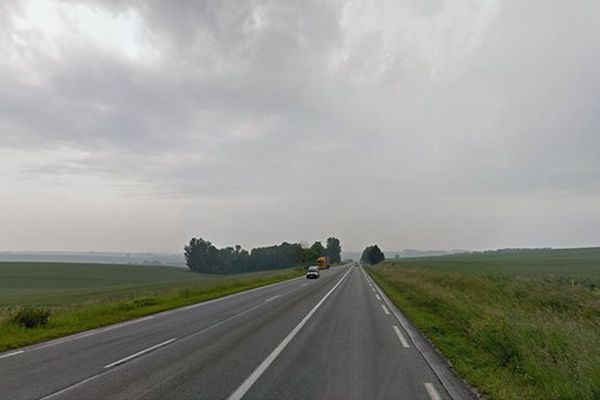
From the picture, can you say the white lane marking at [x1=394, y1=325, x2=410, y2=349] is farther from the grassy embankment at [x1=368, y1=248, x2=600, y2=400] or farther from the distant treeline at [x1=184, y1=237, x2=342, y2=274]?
the distant treeline at [x1=184, y1=237, x2=342, y2=274]

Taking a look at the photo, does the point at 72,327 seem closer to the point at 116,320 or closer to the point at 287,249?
the point at 116,320

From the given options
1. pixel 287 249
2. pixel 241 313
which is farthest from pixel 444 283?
pixel 287 249

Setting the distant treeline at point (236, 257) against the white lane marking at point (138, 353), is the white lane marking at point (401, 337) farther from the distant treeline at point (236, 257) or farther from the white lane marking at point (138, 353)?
the distant treeline at point (236, 257)

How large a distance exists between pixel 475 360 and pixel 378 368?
2178 mm

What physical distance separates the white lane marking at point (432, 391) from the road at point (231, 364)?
12mm

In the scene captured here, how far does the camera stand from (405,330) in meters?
13.4

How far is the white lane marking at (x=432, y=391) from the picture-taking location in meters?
6.46

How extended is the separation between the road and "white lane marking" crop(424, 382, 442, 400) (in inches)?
0.5

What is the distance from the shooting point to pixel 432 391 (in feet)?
Answer: 22.3

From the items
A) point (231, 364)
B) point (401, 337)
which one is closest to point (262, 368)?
point (231, 364)

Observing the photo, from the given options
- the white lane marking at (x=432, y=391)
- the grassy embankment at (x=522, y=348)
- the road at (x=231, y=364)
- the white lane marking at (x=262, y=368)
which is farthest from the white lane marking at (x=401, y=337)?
the white lane marking at (x=432, y=391)

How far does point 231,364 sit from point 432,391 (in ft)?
13.1

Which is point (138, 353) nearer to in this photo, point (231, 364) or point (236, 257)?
point (231, 364)

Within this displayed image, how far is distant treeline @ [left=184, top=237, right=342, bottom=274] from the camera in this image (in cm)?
16375
